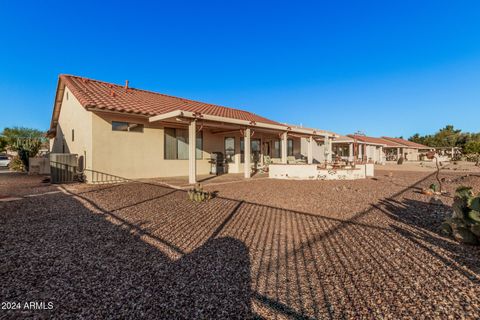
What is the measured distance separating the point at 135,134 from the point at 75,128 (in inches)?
129

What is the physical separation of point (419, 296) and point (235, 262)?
6.30 ft

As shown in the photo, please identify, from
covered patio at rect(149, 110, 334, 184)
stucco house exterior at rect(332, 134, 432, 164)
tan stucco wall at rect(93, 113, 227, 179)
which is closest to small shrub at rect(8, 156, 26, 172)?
tan stucco wall at rect(93, 113, 227, 179)

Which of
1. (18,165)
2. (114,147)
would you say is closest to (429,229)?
(114,147)

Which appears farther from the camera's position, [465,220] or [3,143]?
[3,143]

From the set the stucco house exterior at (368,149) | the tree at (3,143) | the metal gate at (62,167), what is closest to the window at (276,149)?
the stucco house exterior at (368,149)

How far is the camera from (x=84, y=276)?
104 inches

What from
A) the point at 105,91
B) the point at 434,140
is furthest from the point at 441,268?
the point at 434,140

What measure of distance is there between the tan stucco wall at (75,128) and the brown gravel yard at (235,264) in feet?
15.3

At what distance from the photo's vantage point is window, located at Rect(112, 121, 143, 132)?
10168 millimetres

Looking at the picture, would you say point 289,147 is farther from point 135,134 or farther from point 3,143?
point 3,143

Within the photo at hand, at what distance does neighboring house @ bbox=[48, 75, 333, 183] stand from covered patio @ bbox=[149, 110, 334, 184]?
0.04m

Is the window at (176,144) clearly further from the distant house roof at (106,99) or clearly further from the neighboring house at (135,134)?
the distant house roof at (106,99)

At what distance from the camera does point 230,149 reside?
15.3 m

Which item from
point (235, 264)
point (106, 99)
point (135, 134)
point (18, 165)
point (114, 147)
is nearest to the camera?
point (235, 264)
